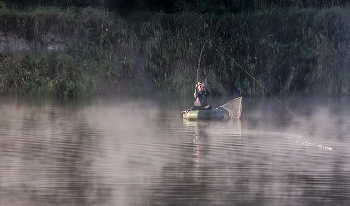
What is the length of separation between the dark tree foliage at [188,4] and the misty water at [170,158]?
16933 mm

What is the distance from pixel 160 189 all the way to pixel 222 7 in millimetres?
32439

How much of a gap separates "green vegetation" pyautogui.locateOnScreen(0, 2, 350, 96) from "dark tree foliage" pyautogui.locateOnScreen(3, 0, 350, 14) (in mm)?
1540

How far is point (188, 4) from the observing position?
4506cm

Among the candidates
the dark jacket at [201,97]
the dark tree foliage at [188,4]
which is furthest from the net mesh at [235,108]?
the dark tree foliage at [188,4]

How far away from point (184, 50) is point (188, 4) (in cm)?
523

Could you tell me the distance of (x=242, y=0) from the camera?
4597cm

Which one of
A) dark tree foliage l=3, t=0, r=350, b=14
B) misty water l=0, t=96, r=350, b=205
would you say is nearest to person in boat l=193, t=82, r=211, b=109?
misty water l=0, t=96, r=350, b=205

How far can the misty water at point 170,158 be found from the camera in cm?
1280

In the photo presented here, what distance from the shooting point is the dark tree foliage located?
44688 millimetres

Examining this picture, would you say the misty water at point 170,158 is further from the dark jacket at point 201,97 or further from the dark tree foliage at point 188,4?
the dark tree foliage at point 188,4

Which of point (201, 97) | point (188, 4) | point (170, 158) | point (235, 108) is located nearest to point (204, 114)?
point (201, 97)

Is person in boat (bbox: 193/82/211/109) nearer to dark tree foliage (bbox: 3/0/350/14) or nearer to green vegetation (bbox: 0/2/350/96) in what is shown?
green vegetation (bbox: 0/2/350/96)

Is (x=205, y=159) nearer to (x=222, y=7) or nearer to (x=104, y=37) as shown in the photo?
(x=104, y=37)

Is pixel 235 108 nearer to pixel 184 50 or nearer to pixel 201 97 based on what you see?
pixel 201 97
